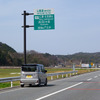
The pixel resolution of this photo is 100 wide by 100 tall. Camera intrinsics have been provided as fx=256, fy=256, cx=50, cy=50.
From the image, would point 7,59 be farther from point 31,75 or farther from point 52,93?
point 52,93

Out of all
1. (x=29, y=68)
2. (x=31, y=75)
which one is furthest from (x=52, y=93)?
(x=29, y=68)

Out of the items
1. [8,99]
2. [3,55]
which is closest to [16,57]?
[3,55]

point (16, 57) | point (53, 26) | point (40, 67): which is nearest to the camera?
point (40, 67)

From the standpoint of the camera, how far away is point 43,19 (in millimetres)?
26078

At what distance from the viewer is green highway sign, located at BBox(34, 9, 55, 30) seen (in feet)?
85.1

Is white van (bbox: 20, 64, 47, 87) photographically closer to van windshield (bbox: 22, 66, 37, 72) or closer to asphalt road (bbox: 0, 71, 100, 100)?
van windshield (bbox: 22, 66, 37, 72)

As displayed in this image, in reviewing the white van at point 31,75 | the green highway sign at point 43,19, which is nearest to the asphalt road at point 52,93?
the white van at point 31,75

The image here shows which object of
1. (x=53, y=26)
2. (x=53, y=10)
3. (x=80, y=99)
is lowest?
(x=80, y=99)

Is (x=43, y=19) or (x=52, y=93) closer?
(x=52, y=93)

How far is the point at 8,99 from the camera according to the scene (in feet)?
42.6

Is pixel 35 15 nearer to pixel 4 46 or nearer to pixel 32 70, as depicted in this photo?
pixel 32 70

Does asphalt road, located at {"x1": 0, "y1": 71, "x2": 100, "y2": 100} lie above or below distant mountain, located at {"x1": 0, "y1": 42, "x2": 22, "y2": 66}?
below

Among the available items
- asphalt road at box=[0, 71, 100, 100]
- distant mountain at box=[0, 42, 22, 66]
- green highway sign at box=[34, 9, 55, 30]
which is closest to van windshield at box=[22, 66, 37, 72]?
asphalt road at box=[0, 71, 100, 100]

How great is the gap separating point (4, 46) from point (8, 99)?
147520mm
